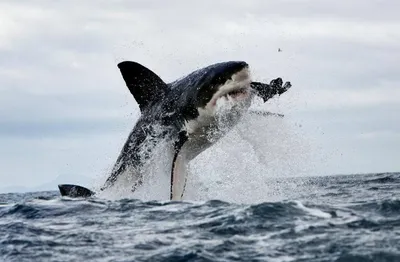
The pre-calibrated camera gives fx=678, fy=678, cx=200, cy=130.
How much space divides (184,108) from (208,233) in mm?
4986

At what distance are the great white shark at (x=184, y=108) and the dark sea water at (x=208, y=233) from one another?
166cm

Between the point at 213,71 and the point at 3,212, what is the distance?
20.0 feet

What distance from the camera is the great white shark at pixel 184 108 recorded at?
1473 cm

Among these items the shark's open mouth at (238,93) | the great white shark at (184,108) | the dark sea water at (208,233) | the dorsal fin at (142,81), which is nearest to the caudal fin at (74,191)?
the great white shark at (184,108)

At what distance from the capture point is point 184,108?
1512cm

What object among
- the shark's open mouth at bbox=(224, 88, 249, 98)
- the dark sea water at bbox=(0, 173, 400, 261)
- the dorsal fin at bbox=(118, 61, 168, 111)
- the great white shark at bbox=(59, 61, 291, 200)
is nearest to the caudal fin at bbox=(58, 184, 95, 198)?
the great white shark at bbox=(59, 61, 291, 200)

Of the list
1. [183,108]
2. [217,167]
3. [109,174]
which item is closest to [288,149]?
[217,167]

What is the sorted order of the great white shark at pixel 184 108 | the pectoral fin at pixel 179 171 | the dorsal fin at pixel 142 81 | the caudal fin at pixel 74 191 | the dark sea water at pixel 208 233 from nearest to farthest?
the dark sea water at pixel 208 233 < the great white shark at pixel 184 108 < the pectoral fin at pixel 179 171 < the dorsal fin at pixel 142 81 < the caudal fin at pixel 74 191

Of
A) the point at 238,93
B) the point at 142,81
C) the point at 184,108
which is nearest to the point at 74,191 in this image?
the point at 142,81

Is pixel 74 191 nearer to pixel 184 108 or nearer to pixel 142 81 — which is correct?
pixel 142 81

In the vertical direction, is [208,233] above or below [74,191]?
below

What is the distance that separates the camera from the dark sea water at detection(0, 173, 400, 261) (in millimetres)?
9258

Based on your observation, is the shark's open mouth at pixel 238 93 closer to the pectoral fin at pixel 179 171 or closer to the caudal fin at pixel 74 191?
the pectoral fin at pixel 179 171

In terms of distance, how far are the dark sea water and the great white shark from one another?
65.3 inches
